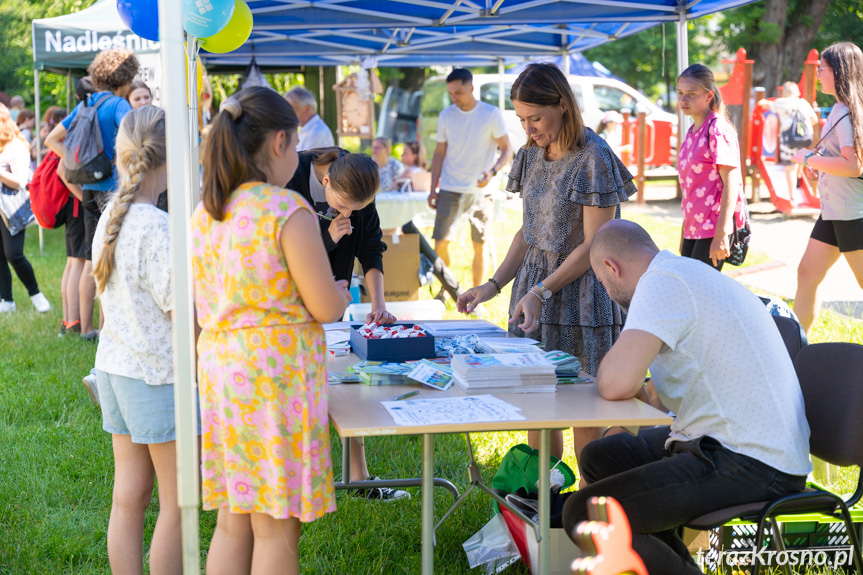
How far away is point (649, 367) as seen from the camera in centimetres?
223

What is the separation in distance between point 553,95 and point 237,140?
1.27 metres

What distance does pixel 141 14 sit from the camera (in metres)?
4.07

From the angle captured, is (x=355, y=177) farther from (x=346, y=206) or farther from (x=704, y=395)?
(x=704, y=395)

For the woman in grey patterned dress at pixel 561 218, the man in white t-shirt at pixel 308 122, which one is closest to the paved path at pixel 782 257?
the woman in grey patterned dress at pixel 561 218

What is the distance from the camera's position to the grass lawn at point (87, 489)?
9.82ft

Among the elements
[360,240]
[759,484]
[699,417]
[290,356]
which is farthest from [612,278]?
[360,240]

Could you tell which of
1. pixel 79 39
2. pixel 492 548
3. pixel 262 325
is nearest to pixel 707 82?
pixel 492 548

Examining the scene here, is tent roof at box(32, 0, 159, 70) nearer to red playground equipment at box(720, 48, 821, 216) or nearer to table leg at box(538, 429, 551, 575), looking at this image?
table leg at box(538, 429, 551, 575)

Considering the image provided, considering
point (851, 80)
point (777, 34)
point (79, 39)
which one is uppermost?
point (777, 34)

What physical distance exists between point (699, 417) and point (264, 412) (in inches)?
44.2

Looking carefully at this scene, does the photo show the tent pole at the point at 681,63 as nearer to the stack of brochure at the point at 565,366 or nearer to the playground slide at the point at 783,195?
the stack of brochure at the point at 565,366

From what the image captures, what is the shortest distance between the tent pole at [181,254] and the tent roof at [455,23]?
4365 millimetres

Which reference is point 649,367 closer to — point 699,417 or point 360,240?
point 699,417

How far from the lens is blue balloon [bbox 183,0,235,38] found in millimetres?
3645
